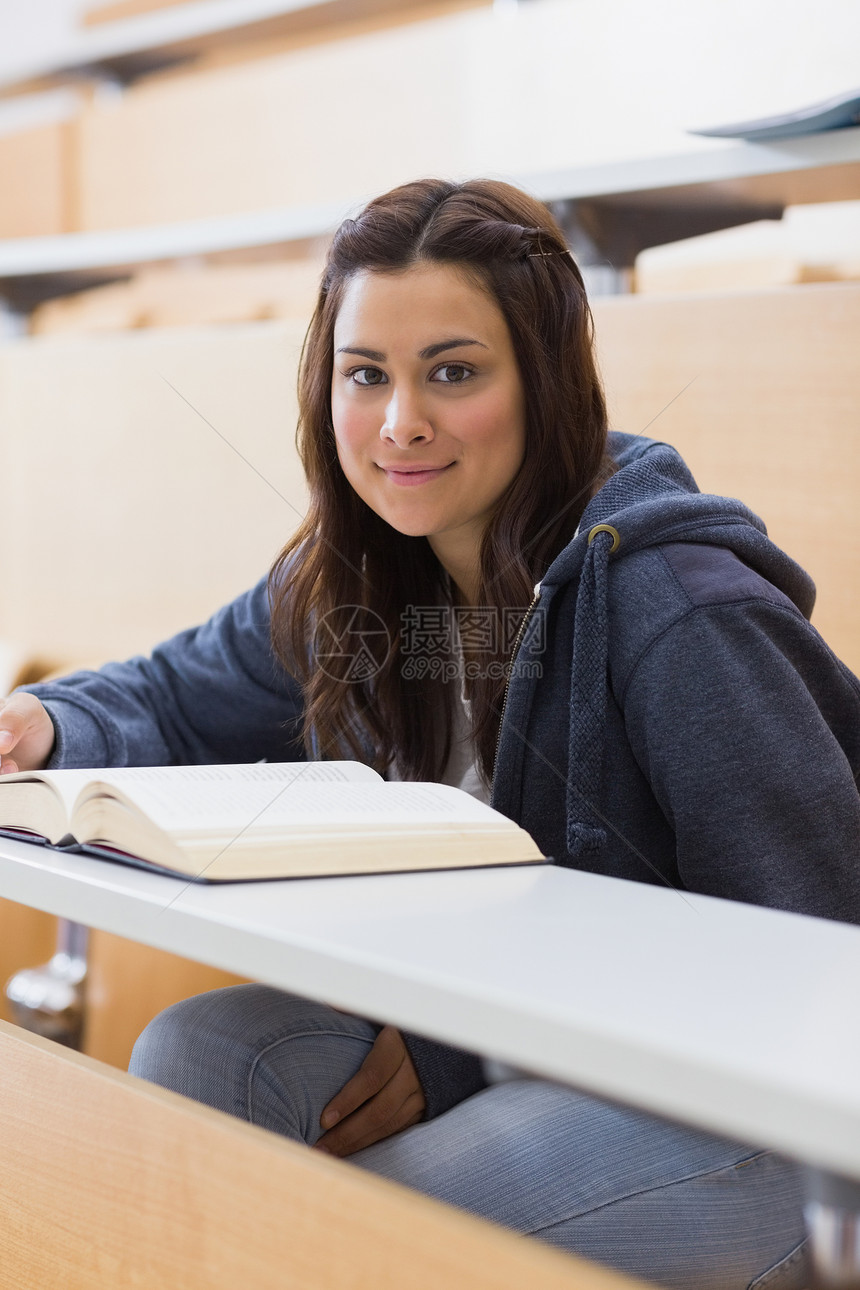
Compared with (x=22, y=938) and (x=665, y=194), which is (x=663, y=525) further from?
(x=22, y=938)

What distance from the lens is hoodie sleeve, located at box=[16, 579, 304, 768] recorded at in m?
1.06

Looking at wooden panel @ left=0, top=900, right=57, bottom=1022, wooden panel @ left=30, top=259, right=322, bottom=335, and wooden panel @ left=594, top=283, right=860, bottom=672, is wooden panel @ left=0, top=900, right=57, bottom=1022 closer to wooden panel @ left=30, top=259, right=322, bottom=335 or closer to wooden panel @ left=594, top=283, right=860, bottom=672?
wooden panel @ left=30, top=259, right=322, bottom=335

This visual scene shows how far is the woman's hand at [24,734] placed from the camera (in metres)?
0.87

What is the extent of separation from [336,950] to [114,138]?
1.79 metres

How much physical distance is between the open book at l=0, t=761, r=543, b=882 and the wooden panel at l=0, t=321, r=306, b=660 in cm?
82

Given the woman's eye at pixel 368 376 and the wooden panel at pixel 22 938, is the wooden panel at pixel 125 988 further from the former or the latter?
the woman's eye at pixel 368 376

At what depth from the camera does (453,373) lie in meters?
0.89

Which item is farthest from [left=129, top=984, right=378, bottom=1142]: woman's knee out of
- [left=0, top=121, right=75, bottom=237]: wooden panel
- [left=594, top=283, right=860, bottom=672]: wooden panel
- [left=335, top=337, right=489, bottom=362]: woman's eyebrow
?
[left=0, top=121, right=75, bottom=237]: wooden panel

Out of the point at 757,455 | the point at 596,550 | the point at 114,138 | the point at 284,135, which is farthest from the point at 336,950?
the point at 114,138

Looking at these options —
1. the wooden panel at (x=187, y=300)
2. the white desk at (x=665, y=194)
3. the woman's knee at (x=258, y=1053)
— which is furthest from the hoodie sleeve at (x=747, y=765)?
the wooden panel at (x=187, y=300)

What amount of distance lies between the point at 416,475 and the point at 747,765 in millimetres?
347

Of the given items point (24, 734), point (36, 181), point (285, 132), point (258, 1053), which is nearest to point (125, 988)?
point (24, 734)

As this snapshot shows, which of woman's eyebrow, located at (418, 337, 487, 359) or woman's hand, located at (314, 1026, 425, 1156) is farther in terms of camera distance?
woman's eyebrow, located at (418, 337, 487, 359)

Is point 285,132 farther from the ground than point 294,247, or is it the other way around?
point 285,132
